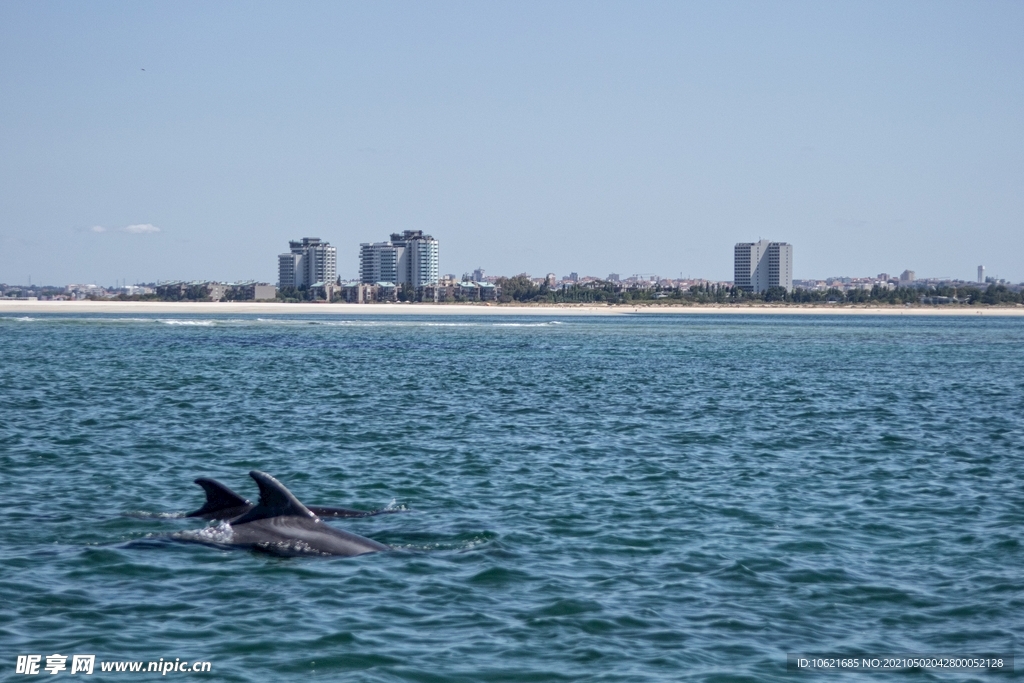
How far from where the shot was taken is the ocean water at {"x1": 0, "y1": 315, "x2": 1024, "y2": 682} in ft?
35.6

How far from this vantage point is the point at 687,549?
48.9 feet

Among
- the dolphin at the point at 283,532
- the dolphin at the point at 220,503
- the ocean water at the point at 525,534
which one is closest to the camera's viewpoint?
the ocean water at the point at 525,534

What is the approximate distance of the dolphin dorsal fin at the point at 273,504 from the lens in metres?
14.2

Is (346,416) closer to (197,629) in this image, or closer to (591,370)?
(197,629)

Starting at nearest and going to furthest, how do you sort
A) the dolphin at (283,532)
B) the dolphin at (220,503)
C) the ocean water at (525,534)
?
the ocean water at (525,534), the dolphin at (283,532), the dolphin at (220,503)

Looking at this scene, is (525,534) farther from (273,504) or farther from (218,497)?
(218,497)

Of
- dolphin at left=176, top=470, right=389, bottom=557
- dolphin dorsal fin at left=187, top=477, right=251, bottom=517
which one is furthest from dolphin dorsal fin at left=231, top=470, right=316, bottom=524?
dolphin dorsal fin at left=187, top=477, right=251, bottom=517

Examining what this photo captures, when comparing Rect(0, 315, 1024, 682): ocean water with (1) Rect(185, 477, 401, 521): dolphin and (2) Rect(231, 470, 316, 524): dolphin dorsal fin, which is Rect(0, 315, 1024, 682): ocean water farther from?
(2) Rect(231, 470, 316, 524): dolphin dorsal fin

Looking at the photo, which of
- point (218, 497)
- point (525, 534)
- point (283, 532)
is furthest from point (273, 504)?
point (525, 534)

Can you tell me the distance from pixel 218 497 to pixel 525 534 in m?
4.63

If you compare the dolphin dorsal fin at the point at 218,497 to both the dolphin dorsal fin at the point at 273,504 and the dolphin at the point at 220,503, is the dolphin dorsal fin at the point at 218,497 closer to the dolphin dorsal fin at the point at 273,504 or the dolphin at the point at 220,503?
the dolphin at the point at 220,503

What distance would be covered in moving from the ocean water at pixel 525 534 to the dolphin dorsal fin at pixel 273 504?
2.59 ft

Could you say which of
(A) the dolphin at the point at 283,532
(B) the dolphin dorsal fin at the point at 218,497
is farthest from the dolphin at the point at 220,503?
(A) the dolphin at the point at 283,532

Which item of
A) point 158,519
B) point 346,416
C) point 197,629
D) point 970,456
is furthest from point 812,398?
point 197,629
